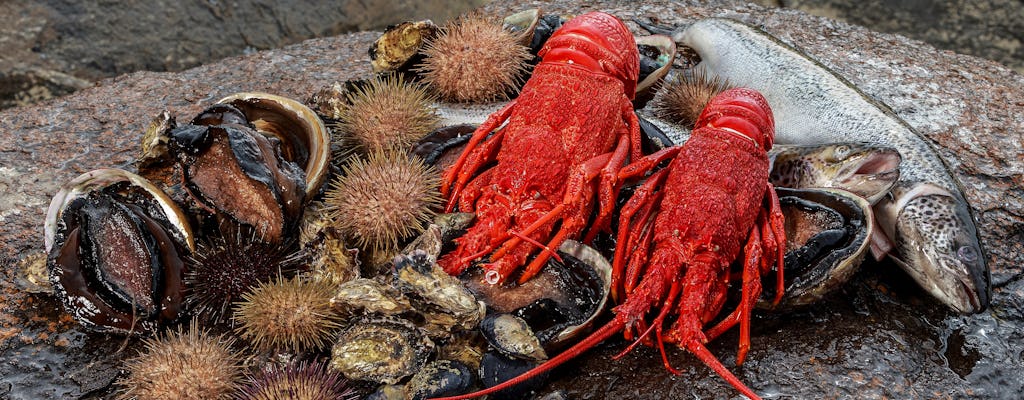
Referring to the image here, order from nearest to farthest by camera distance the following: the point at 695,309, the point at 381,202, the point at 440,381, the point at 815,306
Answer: the point at 440,381 < the point at 695,309 < the point at 381,202 < the point at 815,306

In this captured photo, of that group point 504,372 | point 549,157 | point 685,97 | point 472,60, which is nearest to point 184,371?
point 504,372

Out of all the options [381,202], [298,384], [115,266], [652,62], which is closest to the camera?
[298,384]

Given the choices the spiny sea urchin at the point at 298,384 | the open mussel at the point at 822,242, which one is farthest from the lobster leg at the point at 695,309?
the spiny sea urchin at the point at 298,384

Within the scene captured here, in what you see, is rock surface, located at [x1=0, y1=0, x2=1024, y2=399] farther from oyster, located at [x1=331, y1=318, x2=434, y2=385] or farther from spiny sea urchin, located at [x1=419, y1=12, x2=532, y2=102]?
spiny sea urchin, located at [x1=419, y1=12, x2=532, y2=102]

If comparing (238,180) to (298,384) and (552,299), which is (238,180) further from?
(552,299)

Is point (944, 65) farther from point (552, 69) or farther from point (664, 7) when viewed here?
point (552, 69)

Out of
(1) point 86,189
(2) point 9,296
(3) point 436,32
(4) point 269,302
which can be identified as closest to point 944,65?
(3) point 436,32

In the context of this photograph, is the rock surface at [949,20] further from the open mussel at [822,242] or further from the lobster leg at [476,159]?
the lobster leg at [476,159]
